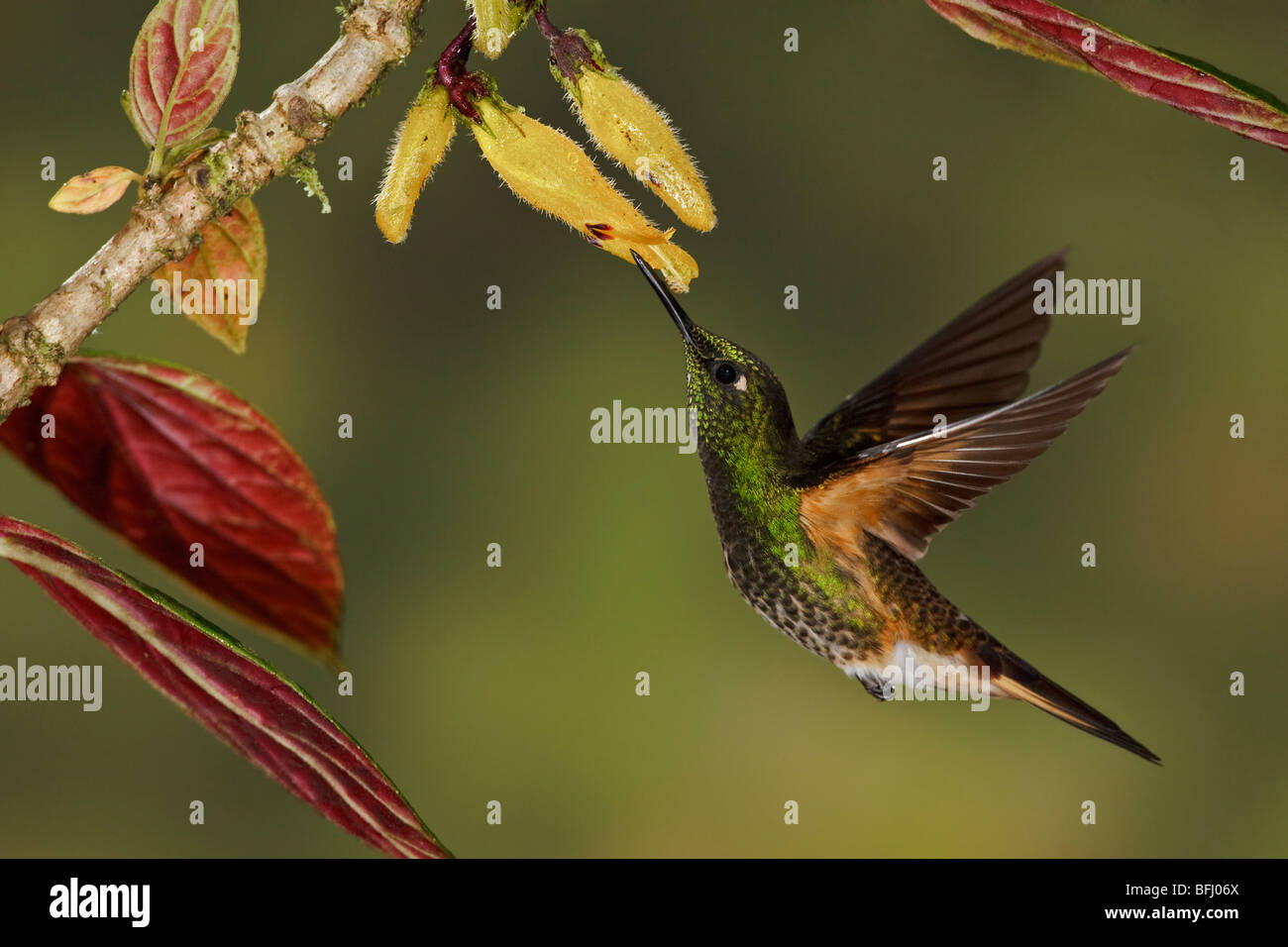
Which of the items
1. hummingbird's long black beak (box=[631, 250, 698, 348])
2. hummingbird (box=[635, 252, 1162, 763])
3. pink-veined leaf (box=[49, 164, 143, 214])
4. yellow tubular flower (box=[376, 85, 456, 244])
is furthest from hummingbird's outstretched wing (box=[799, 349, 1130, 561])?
pink-veined leaf (box=[49, 164, 143, 214])

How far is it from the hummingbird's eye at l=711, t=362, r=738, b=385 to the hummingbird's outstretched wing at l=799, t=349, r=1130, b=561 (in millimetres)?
73

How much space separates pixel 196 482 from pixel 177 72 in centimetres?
20

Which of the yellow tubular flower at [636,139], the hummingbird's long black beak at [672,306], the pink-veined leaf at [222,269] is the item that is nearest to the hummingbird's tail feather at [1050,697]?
the hummingbird's long black beak at [672,306]

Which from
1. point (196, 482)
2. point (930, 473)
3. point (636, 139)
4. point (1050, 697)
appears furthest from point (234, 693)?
point (1050, 697)

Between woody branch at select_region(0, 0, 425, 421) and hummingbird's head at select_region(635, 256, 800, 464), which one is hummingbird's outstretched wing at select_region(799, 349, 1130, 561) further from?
woody branch at select_region(0, 0, 425, 421)

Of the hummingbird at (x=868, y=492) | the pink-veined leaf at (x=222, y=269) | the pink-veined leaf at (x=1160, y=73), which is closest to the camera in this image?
the pink-veined leaf at (x=1160, y=73)

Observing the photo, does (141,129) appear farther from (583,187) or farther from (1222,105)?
(1222,105)

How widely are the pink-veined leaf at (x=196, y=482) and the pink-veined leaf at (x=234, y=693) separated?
0.32ft

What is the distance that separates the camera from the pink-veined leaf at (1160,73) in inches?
15.3

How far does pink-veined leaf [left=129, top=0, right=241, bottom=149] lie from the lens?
0.43 metres

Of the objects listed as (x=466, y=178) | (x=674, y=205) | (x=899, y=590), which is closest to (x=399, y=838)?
(x=674, y=205)

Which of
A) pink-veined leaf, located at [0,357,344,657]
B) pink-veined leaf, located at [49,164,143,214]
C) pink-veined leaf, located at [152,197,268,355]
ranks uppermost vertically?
pink-veined leaf, located at [49,164,143,214]

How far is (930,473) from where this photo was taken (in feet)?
2.06

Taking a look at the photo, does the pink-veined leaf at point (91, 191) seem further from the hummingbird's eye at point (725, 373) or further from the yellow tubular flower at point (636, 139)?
the hummingbird's eye at point (725, 373)
